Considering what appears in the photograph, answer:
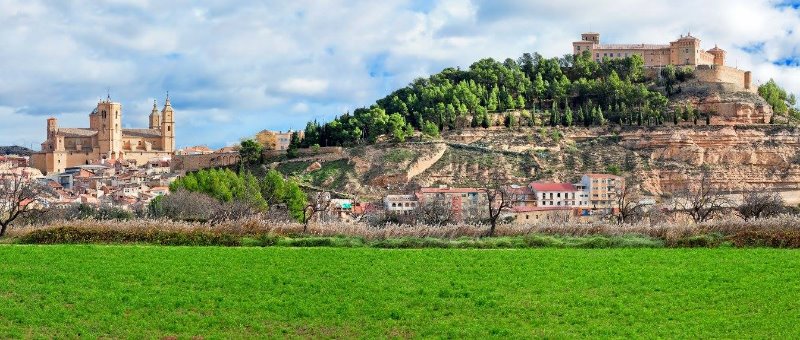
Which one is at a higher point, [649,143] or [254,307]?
[649,143]

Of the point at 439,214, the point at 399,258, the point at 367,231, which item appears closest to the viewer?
the point at 399,258

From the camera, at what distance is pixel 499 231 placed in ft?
99.2

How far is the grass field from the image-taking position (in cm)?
1378

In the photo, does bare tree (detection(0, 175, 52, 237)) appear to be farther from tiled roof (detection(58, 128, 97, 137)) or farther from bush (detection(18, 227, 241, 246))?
tiled roof (detection(58, 128, 97, 137))

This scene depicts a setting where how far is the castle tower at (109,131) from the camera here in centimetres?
9988

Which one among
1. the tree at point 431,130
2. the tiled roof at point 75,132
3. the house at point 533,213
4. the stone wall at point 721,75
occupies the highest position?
the stone wall at point 721,75

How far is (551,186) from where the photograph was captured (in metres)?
61.2

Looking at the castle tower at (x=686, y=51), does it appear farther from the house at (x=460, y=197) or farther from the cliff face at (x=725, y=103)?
the house at (x=460, y=197)

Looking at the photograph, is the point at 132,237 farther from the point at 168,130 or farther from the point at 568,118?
the point at 168,130

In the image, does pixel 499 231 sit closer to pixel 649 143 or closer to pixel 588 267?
pixel 588 267

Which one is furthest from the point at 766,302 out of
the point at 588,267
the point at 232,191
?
the point at 232,191

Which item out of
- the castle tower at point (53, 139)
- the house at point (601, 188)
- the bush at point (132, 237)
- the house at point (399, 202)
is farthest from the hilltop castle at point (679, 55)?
the bush at point (132, 237)

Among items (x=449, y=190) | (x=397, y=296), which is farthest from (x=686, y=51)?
(x=397, y=296)

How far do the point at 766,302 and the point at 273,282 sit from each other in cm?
877
